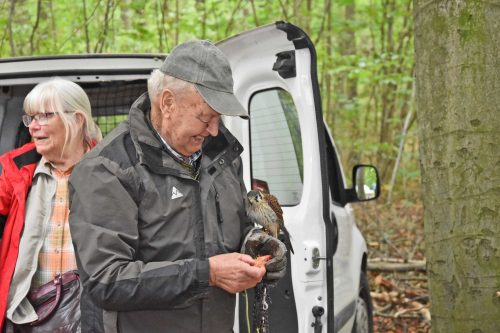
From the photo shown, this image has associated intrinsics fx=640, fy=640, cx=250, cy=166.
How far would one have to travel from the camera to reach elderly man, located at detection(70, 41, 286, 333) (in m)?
2.16

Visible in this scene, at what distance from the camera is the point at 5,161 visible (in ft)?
9.84

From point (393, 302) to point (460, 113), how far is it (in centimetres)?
380

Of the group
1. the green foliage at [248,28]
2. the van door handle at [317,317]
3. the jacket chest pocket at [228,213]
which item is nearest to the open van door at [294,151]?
the van door handle at [317,317]

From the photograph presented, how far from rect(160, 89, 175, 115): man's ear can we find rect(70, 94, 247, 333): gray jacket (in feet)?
0.33

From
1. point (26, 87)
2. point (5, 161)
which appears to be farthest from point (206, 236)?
point (26, 87)

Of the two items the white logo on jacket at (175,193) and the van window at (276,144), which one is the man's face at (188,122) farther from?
the van window at (276,144)

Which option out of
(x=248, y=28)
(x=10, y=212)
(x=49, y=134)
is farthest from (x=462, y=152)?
(x=248, y=28)

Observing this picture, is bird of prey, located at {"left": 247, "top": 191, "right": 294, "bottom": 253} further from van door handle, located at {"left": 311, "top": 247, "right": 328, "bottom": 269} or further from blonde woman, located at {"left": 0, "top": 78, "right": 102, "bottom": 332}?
blonde woman, located at {"left": 0, "top": 78, "right": 102, "bottom": 332}

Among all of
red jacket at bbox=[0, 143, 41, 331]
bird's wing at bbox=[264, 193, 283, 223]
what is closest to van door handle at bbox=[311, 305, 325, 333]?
→ bird's wing at bbox=[264, 193, 283, 223]

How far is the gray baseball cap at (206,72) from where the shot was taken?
2.30m

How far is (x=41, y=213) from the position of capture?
290 cm

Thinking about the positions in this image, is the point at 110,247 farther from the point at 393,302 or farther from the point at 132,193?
the point at 393,302

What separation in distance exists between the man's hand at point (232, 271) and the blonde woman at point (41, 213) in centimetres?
94

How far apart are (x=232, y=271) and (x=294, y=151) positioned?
1.84 m
